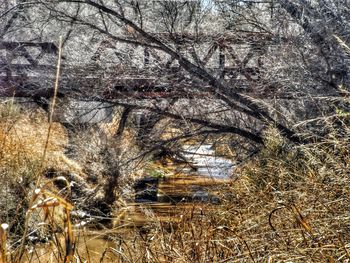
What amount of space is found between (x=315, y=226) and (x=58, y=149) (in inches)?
440

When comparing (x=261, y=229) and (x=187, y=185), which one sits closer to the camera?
(x=261, y=229)

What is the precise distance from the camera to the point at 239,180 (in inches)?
326

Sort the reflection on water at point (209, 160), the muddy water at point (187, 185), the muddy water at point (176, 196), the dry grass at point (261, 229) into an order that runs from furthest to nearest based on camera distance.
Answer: the reflection on water at point (209, 160), the muddy water at point (187, 185), the muddy water at point (176, 196), the dry grass at point (261, 229)

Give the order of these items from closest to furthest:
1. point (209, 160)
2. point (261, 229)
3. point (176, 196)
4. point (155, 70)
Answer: point (261, 229), point (155, 70), point (209, 160), point (176, 196)

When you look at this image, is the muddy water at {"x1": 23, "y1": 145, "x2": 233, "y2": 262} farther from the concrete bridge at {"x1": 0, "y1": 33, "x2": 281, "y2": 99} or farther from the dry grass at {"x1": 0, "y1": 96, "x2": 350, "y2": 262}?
the concrete bridge at {"x1": 0, "y1": 33, "x2": 281, "y2": 99}

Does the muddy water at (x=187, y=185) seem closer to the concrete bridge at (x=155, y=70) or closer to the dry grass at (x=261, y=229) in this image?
the concrete bridge at (x=155, y=70)

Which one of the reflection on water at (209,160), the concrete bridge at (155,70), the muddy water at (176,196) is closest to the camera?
the muddy water at (176,196)

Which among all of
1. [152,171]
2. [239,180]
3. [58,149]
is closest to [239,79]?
[239,180]

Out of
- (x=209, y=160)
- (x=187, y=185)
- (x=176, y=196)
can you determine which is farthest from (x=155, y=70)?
(x=187, y=185)

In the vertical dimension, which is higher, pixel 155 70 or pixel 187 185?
pixel 155 70

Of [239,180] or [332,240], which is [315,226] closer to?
[332,240]

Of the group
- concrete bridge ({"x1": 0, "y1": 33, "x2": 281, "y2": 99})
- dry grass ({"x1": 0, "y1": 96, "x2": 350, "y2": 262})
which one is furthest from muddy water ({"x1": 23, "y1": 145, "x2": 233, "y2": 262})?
concrete bridge ({"x1": 0, "y1": 33, "x2": 281, "y2": 99})

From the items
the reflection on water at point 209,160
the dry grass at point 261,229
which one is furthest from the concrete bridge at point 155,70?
the dry grass at point 261,229

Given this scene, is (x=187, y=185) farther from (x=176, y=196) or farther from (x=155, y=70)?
(x=155, y=70)
